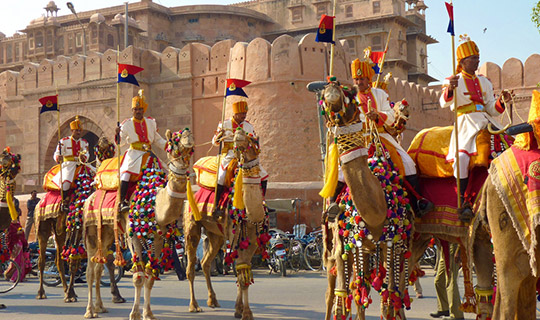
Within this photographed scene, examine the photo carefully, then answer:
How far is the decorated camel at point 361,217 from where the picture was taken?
6.18 m

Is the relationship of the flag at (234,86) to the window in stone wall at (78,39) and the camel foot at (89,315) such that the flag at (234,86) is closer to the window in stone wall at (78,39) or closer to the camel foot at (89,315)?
the camel foot at (89,315)

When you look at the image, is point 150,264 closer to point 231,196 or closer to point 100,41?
point 231,196

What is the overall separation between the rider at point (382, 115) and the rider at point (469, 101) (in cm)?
38

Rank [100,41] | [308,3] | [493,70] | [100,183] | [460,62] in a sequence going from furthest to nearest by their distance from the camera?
[308,3], [100,41], [493,70], [100,183], [460,62]

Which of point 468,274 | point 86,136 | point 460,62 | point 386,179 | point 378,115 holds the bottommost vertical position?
point 468,274

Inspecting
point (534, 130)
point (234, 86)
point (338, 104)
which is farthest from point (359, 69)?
point (234, 86)

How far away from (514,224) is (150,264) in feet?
16.0

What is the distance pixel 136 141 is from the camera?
987 cm

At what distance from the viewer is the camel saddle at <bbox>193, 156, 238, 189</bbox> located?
9.91 metres

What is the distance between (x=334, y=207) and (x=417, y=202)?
0.91m

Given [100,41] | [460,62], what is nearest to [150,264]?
[460,62]

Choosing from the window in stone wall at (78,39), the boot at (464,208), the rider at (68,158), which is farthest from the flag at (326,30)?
the window in stone wall at (78,39)

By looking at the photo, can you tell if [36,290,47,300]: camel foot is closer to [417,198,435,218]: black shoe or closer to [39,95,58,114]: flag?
[39,95,58,114]: flag

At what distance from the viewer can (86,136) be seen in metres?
35.9
